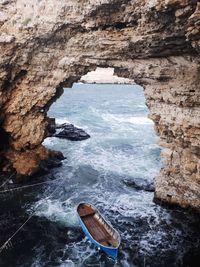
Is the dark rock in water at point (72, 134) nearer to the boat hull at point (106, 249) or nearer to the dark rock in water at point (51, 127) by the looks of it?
the dark rock in water at point (51, 127)

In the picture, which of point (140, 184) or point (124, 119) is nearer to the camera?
point (140, 184)

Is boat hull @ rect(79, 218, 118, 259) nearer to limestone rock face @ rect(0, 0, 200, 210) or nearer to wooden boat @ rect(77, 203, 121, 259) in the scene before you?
wooden boat @ rect(77, 203, 121, 259)

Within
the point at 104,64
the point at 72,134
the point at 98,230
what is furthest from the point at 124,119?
the point at 98,230

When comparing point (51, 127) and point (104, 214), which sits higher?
point (51, 127)

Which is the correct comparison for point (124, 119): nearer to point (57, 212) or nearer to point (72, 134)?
point (72, 134)

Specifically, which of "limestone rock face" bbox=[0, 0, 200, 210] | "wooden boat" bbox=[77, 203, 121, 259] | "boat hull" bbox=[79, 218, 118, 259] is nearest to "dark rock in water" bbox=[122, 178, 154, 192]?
"limestone rock face" bbox=[0, 0, 200, 210]

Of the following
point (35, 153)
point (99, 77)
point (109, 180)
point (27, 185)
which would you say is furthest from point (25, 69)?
point (99, 77)
